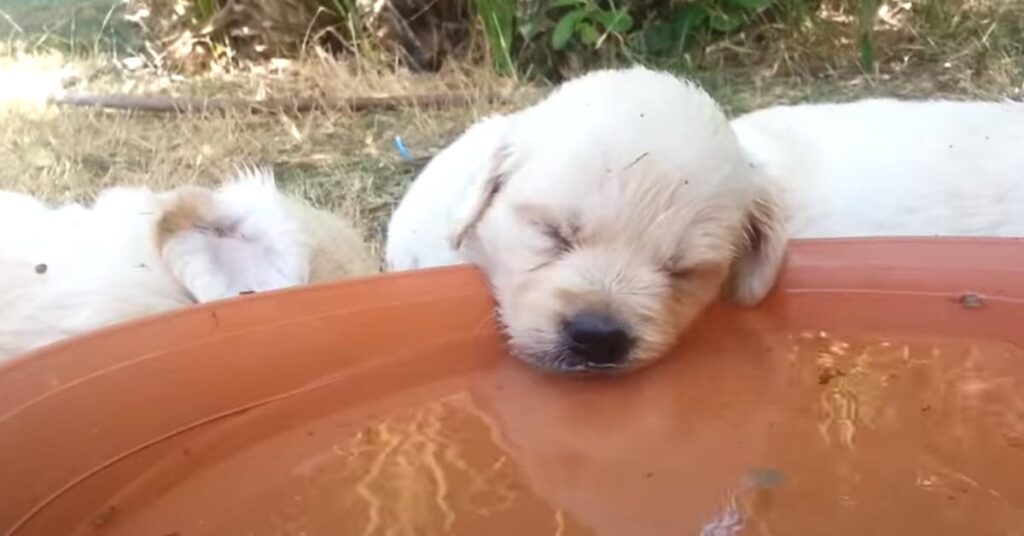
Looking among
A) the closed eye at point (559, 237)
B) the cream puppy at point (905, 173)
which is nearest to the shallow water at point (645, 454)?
the closed eye at point (559, 237)

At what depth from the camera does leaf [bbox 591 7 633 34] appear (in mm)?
5492

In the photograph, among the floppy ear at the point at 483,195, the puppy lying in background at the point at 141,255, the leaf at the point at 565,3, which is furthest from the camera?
the leaf at the point at 565,3

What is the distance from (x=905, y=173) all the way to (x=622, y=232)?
0.91 meters

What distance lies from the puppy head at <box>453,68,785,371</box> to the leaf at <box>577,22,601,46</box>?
284 cm

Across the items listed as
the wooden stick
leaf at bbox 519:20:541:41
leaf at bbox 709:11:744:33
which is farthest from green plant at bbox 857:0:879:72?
the wooden stick

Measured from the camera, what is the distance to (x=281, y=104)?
5.45 m

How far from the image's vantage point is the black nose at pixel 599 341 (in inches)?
94.5

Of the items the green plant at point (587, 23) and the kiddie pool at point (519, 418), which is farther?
the green plant at point (587, 23)

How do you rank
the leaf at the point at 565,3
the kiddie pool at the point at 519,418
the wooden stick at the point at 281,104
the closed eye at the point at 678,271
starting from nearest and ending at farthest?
the kiddie pool at the point at 519,418 → the closed eye at the point at 678,271 → the wooden stick at the point at 281,104 → the leaf at the point at 565,3

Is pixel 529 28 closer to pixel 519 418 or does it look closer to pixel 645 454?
pixel 519 418

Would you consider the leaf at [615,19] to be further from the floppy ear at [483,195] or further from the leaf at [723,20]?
the floppy ear at [483,195]

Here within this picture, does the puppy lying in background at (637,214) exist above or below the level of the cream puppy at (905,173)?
above

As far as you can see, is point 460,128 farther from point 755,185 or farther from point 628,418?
point 628,418

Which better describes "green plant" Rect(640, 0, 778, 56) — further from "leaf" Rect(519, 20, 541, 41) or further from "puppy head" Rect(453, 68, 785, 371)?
"puppy head" Rect(453, 68, 785, 371)
